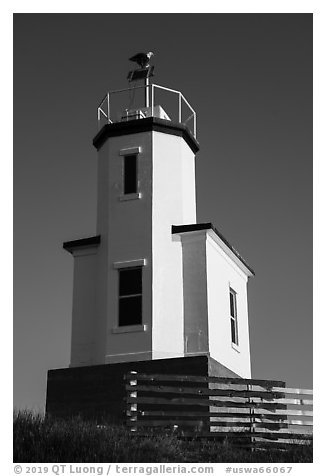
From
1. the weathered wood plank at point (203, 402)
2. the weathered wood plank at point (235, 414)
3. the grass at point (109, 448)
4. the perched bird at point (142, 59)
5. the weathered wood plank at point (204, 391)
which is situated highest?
the perched bird at point (142, 59)

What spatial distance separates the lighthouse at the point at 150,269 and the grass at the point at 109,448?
2968 mm

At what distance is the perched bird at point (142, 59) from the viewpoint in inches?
854

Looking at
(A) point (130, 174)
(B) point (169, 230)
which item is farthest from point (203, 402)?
(A) point (130, 174)

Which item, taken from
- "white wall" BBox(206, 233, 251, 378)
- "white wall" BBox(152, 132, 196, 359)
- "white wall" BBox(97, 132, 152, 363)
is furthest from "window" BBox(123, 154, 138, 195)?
"white wall" BBox(206, 233, 251, 378)

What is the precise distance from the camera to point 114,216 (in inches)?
784

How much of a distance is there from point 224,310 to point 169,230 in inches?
94.8

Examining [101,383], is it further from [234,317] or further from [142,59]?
[142,59]

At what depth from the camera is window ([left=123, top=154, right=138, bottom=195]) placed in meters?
20.0

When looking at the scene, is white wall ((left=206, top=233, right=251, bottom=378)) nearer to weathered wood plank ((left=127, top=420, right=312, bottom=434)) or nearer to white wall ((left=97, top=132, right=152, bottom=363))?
white wall ((left=97, top=132, right=152, bottom=363))

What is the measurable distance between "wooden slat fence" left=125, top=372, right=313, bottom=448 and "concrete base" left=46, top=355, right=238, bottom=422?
71 centimetres

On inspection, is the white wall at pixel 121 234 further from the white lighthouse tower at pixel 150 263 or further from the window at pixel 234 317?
the window at pixel 234 317

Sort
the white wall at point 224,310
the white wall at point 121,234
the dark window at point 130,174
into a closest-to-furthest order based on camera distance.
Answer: the white wall at point 121,234 < the white wall at point 224,310 < the dark window at point 130,174

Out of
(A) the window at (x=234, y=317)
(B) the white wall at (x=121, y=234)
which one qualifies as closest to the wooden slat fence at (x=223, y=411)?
(B) the white wall at (x=121, y=234)

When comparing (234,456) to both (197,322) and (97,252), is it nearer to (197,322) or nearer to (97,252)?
(197,322)
